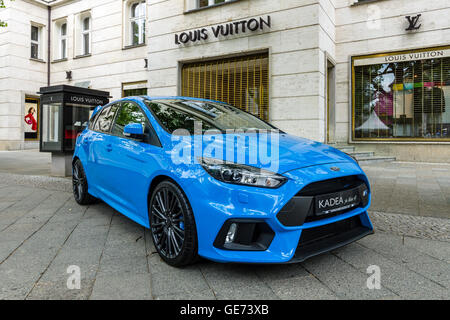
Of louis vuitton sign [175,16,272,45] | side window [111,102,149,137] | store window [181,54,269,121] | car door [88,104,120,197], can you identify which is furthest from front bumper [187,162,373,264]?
louis vuitton sign [175,16,272,45]

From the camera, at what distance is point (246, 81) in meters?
10.5

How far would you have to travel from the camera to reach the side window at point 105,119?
4.25 m

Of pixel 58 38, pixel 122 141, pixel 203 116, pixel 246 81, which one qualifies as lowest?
pixel 122 141

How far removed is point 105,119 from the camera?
176 inches

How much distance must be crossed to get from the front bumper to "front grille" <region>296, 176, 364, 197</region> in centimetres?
6

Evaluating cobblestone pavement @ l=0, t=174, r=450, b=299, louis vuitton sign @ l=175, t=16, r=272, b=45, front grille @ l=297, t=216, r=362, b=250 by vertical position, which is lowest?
cobblestone pavement @ l=0, t=174, r=450, b=299

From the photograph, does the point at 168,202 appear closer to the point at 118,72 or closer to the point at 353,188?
the point at 353,188

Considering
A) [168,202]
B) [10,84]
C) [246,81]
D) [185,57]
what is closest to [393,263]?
[168,202]

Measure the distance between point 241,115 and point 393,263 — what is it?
2.23 meters

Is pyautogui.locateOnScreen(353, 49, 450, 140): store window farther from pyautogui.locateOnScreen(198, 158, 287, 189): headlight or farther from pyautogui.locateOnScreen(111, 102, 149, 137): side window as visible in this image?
pyautogui.locateOnScreen(198, 158, 287, 189): headlight

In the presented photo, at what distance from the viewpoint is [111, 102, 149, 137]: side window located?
3.53 meters

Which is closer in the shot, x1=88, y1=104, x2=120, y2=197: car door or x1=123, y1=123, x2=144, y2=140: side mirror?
x1=123, y1=123, x2=144, y2=140: side mirror

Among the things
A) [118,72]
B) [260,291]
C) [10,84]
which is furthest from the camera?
[10,84]

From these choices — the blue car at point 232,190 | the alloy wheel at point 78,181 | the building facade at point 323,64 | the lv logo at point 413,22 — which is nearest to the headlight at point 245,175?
the blue car at point 232,190
